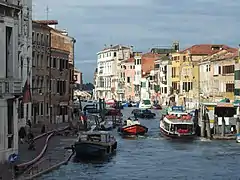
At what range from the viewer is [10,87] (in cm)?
2180

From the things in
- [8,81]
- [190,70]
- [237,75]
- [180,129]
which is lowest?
[180,129]

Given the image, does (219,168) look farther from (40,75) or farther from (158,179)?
(40,75)

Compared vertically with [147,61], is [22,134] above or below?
below

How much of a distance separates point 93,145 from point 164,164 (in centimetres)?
339

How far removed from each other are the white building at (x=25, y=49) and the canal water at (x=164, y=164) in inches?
222

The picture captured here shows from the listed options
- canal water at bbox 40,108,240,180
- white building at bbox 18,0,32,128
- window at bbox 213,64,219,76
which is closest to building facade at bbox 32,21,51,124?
white building at bbox 18,0,32,128

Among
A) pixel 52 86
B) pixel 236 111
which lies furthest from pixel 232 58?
pixel 52 86

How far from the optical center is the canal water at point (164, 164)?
84.1ft

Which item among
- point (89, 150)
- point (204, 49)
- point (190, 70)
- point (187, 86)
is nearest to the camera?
point (89, 150)

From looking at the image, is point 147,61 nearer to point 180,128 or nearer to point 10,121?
point 180,128

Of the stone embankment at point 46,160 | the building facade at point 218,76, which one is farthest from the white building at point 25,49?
the building facade at point 218,76

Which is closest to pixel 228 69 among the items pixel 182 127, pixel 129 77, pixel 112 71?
pixel 182 127

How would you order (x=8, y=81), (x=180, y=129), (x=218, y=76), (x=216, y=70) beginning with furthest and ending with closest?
(x=216, y=70) → (x=218, y=76) → (x=180, y=129) → (x=8, y=81)

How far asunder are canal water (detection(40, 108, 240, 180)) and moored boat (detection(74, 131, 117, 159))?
Result: 0.58m
